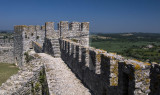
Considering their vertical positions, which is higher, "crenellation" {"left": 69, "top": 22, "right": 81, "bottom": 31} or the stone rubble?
"crenellation" {"left": 69, "top": 22, "right": 81, "bottom": 31}

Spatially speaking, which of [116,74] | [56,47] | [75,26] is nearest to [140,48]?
[75,26]

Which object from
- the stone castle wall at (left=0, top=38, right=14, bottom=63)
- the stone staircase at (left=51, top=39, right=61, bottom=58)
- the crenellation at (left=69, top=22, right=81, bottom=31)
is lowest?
the stone castle wall at (left=0, top=38, right=14, bottom=63)

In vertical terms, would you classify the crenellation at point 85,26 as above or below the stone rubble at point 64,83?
above

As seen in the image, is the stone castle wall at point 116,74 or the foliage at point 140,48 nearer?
the stone castle wall at point 116,74

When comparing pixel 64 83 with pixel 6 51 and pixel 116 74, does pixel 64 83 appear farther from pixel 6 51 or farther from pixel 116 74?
pixel 6 51

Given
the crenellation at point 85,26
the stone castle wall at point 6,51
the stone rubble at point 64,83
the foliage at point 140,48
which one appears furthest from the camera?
the stone castle wall at point 6,51

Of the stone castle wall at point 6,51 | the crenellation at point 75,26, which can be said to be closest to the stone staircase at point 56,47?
the crenellation at point 75,26

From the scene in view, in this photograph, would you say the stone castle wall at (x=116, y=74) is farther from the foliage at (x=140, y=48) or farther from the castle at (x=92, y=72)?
the foliage at (x=140, y=48)

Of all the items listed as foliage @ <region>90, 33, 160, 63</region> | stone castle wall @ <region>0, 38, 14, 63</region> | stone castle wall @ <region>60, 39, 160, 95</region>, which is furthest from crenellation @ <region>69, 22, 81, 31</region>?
stone castle wall @ <region>0, 38, 14, 63</region>

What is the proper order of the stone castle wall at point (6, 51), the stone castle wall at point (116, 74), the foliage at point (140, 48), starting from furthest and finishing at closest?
the stone castle wall at point (6, 51) < the foliage at point (140, 48) < the stone castle wall at point (116, 74)

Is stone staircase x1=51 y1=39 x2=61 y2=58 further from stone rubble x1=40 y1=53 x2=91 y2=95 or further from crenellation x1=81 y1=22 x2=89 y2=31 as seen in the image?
stone rubble x1=40 y1=53 x2=91 y2=95

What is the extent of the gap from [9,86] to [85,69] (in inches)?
109

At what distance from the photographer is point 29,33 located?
18.3 meters

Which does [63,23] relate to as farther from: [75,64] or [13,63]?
[13,63]
